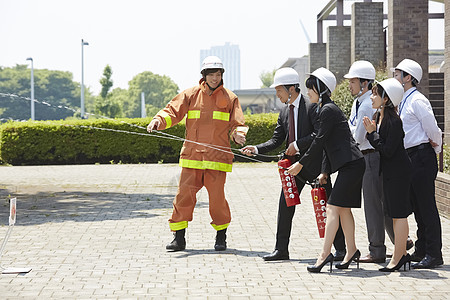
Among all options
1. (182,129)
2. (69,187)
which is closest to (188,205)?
(69,187)

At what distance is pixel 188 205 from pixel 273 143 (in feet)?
3.83

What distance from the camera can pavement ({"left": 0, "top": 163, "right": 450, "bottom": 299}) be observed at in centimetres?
602

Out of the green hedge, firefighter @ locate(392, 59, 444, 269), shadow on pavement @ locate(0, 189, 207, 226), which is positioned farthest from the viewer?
→ the green hedge

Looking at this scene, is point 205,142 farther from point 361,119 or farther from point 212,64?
point 361,119

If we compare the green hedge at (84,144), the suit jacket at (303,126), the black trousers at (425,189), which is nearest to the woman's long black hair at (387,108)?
the black trousers at (425,189)

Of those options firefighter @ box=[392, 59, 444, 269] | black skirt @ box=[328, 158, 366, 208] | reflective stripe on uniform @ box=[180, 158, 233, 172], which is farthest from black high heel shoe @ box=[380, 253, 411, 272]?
reflective stripe on uniform @ box=[180, 158, 233, 172]

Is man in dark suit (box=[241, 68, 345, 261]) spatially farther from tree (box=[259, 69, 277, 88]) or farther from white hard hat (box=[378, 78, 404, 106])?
tree (box=[259, 69, 277, 88])

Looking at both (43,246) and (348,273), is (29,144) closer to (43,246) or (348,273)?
(43,246)

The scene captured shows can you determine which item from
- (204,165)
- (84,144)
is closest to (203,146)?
(204,165)

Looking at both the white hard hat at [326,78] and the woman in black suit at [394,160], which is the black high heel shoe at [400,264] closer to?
the woman in black suit at [394,160]

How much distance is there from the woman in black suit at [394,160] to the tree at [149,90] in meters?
148

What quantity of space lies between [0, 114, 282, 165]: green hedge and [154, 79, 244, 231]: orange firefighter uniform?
17061 mm

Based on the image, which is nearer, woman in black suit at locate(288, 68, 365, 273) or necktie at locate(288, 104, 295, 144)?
woman in black suit at locate(288, 68, 365, 273)

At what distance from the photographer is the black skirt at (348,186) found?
673cm
